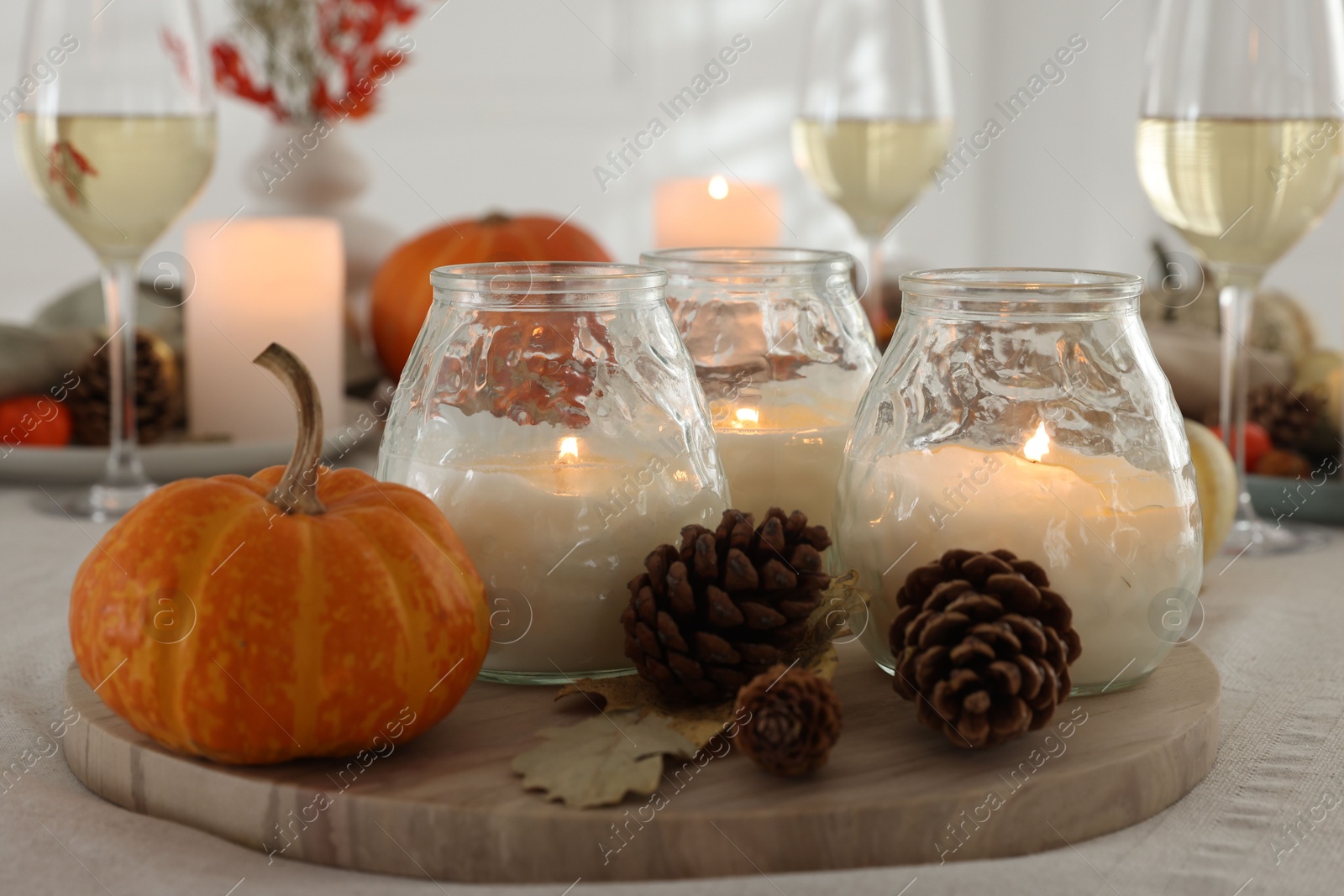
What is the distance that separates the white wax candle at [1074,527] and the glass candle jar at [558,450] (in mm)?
90

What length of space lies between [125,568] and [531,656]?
6.8 inches

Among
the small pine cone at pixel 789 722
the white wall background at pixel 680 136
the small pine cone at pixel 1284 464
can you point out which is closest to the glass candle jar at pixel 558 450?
the small pine cone at pixel 789 722

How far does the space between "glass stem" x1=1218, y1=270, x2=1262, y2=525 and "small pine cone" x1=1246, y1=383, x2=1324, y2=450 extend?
7 cm

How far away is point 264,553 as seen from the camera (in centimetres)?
51

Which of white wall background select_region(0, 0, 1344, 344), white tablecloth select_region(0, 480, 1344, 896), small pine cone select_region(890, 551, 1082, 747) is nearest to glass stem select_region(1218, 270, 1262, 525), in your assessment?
white tablecloth select_region(0, 480, 1344, 896)

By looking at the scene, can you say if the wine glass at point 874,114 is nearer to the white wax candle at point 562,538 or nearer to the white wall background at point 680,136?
the white wax candle at point 562,538

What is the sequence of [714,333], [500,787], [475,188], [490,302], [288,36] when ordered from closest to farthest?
[500,787]
[490,302]
[714,333]
[288,36]
[475,188]

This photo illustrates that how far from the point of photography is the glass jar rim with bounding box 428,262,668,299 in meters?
0.58

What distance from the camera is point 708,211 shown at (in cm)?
143

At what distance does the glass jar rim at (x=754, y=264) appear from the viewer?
2.25 ft

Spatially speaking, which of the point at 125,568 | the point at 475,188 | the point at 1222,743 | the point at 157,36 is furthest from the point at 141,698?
the point at 475,188

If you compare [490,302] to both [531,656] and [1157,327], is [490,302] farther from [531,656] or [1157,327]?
[1157,327]

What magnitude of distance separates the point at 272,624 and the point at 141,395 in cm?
72

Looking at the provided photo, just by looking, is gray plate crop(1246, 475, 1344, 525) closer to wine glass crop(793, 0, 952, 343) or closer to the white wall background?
wine glass crop(793, 0, 952, 343)
